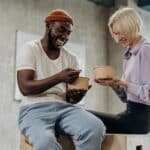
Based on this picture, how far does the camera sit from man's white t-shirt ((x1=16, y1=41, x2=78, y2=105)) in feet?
5.94

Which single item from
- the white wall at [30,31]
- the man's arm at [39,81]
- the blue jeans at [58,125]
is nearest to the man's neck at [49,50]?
the man's arm at [39,81]

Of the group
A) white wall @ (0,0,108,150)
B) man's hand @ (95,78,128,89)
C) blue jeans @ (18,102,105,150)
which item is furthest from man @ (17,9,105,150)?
white wall @ (0,0,108,150)

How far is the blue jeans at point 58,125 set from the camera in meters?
1.71

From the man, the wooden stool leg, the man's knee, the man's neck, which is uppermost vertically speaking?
the man's neck

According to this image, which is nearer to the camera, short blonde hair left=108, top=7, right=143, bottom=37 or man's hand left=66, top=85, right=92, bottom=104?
man's hand left=66, top=85, right=92, bottom=104

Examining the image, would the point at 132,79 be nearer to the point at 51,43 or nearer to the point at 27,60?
the point at 51,43

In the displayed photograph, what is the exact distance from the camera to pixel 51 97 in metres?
1.82

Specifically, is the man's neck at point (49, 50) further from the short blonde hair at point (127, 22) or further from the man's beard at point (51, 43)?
the short blonde hair at point (127, 22)

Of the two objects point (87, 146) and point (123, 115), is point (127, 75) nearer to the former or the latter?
point (123, 115)

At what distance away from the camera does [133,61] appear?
7.14 feet

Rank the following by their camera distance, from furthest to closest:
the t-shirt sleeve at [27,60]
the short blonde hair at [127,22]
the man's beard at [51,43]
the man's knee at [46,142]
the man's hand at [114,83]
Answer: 1. the short blonde hair at [127,22]
2. the man's hand at [114,83]
3. the man's beard at [51,43]
4. the t-shirt sleeve at [27,60]
5. the man's knee at [46,142]

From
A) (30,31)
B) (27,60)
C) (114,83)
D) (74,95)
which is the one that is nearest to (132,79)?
(114,83)

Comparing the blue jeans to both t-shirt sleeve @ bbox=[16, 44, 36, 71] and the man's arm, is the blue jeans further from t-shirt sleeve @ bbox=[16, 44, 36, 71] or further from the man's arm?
t-shirt sleeve @ bbox=[16, 44, 36, 71]

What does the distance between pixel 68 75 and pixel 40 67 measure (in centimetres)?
16
